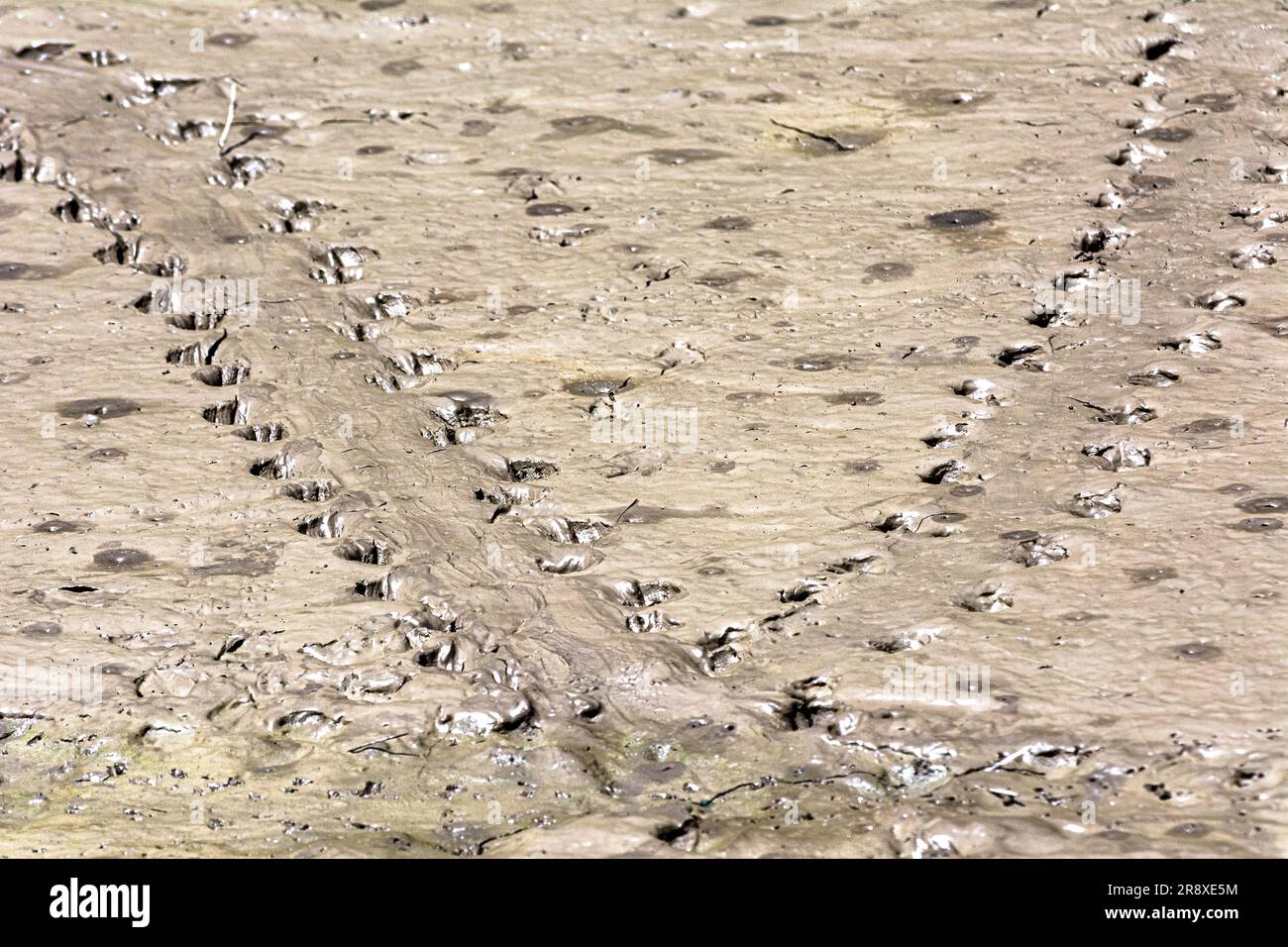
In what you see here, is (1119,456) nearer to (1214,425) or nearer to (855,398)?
(1214,425)

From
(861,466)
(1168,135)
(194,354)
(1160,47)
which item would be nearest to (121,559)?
(194,354)

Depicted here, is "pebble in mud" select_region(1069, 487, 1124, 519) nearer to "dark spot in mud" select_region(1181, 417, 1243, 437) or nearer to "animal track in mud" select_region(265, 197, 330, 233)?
"dark spot in mud" select_region(1181, 417, 1243, 437)

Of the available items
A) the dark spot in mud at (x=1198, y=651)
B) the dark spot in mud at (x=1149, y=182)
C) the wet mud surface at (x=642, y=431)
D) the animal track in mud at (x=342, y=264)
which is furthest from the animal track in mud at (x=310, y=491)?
the dark spot in mud at (x=1149, y=182)

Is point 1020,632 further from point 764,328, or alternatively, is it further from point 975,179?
point 975,179

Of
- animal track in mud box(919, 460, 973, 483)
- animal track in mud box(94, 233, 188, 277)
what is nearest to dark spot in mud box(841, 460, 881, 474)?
animal track in mud box(919, 460, 973, 483)

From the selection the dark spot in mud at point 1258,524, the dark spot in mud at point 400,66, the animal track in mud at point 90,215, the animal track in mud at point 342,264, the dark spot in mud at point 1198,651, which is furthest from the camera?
the dark spot in mud at point 400,66

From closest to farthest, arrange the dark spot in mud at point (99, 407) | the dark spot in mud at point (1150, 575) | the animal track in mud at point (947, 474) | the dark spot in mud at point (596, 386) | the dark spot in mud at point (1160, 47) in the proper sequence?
the dark spot in mud at point (1150, 575) < the animal track in mud at point (947, 474) < the dark spot in mud at point (99, 407) < the dark spot in mud at point (596, 386) < the dark spot in mud at point (1160, 47)

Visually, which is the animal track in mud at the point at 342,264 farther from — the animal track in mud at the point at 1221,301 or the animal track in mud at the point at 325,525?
the animal track in mud at the point at 1221,301

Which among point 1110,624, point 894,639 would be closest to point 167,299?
point 894,639
